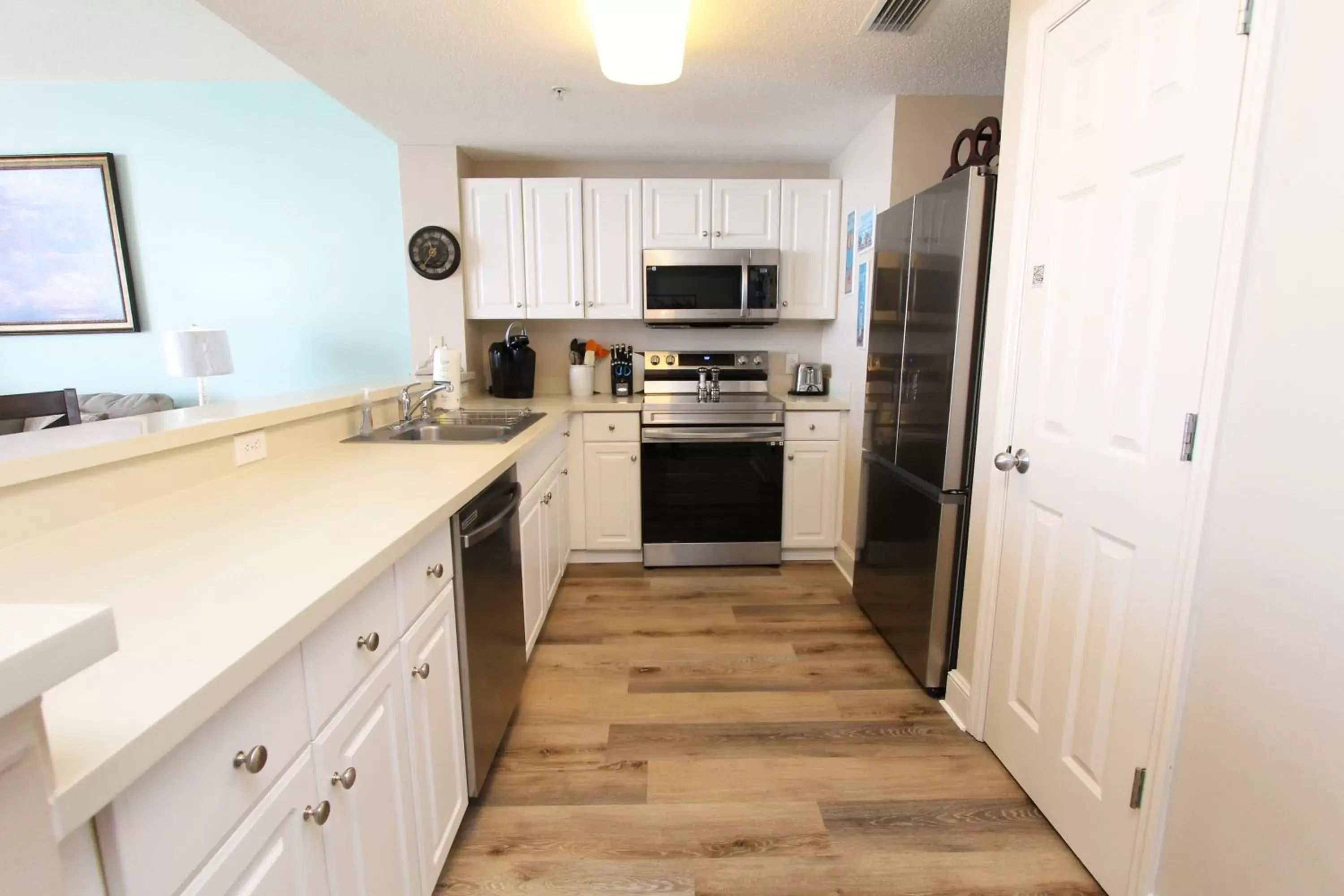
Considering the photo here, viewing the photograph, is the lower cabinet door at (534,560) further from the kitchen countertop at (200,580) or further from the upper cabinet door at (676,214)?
the upper cabinet door at (676,214)

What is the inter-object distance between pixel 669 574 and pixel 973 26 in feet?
8.55

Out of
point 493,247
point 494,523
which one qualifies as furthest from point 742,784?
point 493,247

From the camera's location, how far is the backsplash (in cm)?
359

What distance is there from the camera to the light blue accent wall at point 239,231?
3.47 metres

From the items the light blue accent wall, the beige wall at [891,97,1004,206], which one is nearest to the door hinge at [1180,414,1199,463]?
the beige wall at [891,97,1004,206]

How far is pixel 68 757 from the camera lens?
463 mm

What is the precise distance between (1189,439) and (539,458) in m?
1.98

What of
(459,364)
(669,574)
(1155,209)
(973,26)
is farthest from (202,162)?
(1155,209)

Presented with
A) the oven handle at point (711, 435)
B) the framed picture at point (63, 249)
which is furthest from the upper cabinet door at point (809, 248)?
the framed picture at point (63, 249)

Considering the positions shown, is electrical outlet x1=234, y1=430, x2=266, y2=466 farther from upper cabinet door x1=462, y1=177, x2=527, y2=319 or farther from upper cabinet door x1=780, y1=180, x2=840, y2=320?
upper cabinet door x1=780, y1=180, x2=840, y2=320

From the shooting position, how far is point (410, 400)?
247 centimetres

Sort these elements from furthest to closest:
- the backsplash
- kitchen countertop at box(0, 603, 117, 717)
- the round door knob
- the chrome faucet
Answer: the backsplash < the chrome faucet < the round door knob < kitchen countertop at box(0, 603, 117, 717)

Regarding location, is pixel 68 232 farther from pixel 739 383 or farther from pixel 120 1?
pixel 739 383

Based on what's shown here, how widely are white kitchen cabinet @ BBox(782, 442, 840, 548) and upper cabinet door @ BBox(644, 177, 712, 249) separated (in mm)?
1252
